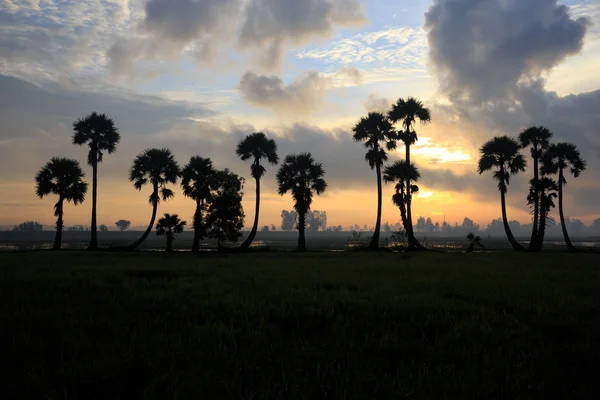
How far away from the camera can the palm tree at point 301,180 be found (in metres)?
52.5

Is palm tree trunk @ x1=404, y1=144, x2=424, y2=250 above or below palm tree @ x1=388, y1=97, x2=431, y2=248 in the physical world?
below

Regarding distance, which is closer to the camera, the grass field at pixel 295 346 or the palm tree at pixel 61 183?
the grass field at pixel 295 346

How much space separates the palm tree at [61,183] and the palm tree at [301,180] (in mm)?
26227

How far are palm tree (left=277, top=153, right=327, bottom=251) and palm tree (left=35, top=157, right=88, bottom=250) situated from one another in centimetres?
2623

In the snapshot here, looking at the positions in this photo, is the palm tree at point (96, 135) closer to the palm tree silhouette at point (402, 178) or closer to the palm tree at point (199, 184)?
the palm tree at point (199, 184)

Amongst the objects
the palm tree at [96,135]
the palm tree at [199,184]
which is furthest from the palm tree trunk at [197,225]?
the palm tree at [96,135]

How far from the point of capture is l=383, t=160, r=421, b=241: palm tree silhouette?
47.4 meters

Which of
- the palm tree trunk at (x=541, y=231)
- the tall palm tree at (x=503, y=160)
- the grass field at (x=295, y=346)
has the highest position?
the tall palm tree at (x=503, y=160)

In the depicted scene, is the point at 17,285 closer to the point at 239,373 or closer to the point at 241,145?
the point at 239,373

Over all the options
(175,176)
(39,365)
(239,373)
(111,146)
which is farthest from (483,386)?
(111,146)

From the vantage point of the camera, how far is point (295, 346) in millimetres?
5414

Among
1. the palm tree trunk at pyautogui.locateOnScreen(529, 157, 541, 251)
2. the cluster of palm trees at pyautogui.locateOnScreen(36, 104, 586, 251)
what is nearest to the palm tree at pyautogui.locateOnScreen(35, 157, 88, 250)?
the cluster of palm trees at pyautogui.locateOnScreen(36, 104, 586, 251)

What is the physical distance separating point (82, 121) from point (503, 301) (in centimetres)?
5323

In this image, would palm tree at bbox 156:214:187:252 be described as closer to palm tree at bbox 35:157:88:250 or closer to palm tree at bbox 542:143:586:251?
palm tree at bbox 35:157:88:250
